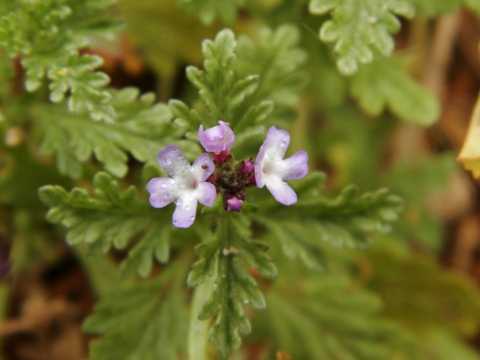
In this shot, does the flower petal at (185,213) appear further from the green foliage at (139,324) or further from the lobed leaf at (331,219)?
the green foliage at (139,324)

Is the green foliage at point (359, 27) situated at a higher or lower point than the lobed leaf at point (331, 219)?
higher

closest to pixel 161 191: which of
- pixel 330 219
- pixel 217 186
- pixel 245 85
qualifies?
pixel 217 186

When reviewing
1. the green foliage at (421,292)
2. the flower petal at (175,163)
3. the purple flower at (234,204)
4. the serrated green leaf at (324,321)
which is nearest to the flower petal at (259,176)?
the purple flower at (234,204)

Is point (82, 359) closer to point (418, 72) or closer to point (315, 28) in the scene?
point (315, 28)

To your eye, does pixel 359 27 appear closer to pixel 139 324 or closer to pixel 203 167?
pixel 203 167

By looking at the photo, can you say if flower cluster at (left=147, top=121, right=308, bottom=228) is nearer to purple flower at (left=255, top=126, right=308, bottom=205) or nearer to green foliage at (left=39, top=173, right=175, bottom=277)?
purple flower at (left=255, top=126, right=308, bottom=205)

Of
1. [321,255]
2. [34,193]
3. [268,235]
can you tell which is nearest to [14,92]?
[34,193]
